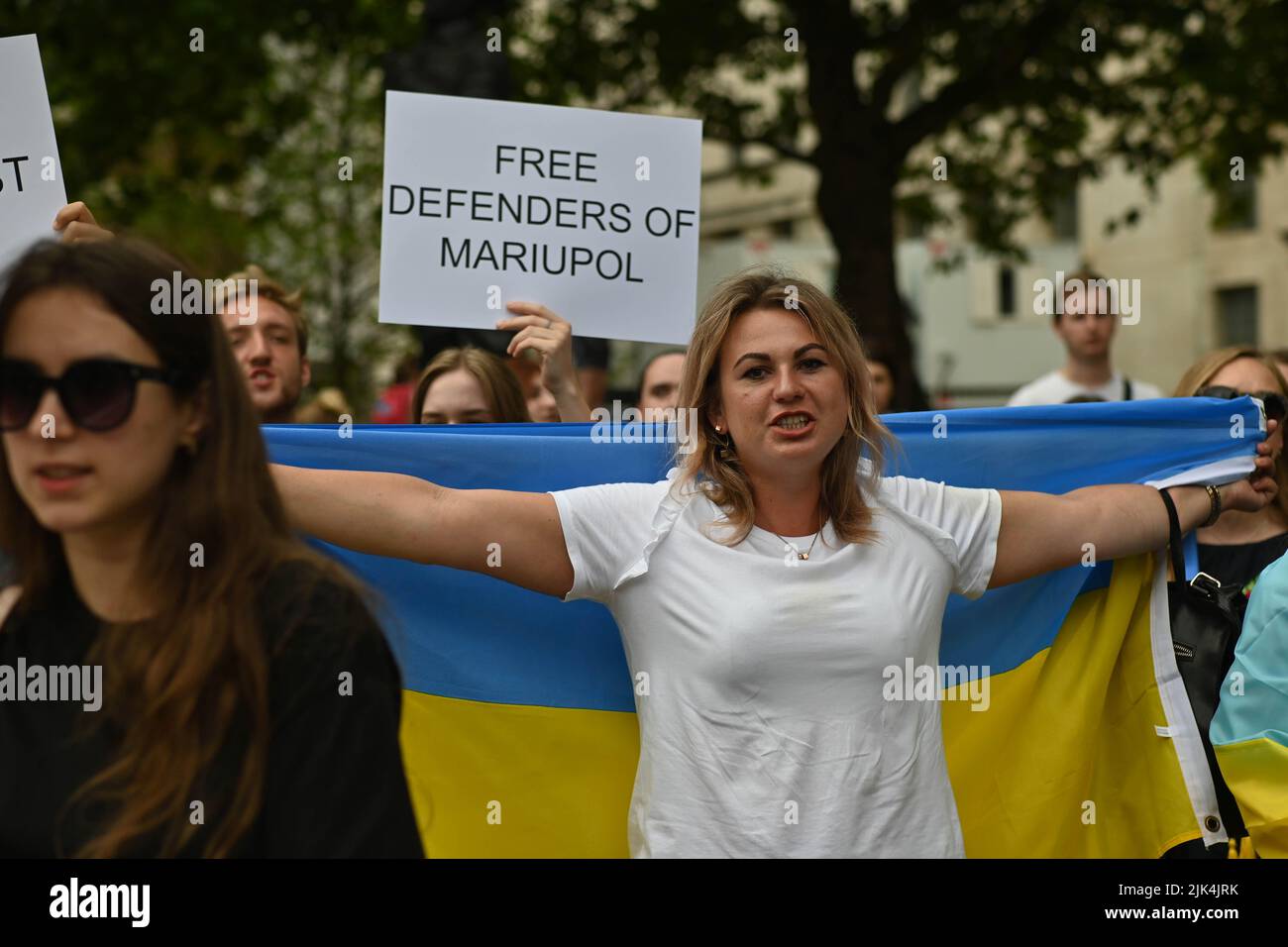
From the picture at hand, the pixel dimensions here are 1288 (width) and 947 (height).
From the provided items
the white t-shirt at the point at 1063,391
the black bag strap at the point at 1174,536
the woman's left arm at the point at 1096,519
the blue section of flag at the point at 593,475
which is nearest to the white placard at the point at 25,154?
the blue section of flag at the point at 593,475

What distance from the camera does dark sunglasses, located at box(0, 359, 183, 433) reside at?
1.86 m

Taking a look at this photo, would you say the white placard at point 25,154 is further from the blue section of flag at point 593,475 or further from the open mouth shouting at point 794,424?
the open mouth shouting at point 794,424

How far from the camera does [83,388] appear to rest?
73.4 inches

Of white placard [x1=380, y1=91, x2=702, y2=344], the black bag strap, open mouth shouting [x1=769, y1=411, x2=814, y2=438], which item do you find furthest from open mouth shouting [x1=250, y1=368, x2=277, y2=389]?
the black bag strap

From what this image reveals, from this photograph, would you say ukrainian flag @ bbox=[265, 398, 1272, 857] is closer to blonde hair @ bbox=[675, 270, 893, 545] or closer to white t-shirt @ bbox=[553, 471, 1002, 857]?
blonde hair @ bbox=[675, 270, 893, 545]

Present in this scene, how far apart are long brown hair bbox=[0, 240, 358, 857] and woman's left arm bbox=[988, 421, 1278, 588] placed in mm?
1705

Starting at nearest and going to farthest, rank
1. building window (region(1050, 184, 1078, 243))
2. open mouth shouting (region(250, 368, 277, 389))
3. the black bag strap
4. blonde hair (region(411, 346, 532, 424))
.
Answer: the black bag strap, blonde hair (region(411, 346, 532, 424)), open mouth shouting (region(250, 368, 277, 389)), building window (region(1050, 184, 1078, 243))

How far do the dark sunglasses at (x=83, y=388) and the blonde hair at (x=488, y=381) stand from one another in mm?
2356

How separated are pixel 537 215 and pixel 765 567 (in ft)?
5.18

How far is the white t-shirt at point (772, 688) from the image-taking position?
2.80m

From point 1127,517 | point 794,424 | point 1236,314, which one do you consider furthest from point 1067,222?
point 794,424

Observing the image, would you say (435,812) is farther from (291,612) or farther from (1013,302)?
(1013,302)

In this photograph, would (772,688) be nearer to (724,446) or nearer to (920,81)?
(724,446)

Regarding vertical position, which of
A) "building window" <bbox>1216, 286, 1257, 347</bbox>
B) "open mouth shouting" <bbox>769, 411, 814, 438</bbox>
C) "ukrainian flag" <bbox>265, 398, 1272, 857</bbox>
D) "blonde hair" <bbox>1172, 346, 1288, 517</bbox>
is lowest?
"ukrainian flag" <bbox>265, 398, 1272, 857</bbox>
